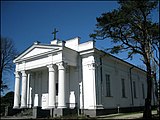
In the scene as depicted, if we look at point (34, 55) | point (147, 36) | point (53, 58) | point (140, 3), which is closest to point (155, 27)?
point (147, 36)

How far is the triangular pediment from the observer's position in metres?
23.7

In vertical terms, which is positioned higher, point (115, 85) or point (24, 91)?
point (115, 85)

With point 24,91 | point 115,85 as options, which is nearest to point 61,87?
point 24,91

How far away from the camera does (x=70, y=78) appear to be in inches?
977

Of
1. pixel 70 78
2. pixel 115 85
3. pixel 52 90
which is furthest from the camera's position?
pixel 115 85

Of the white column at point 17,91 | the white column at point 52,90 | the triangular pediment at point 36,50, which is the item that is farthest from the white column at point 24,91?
the white column at point 52,90

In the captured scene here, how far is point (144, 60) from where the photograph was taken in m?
19.4

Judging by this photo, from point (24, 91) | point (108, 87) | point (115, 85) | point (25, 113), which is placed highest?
point (115, 85)

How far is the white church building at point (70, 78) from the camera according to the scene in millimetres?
22453

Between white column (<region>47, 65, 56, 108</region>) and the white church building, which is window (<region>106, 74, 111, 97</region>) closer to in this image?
the white church building

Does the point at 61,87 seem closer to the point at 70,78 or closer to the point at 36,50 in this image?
the point at 70,78

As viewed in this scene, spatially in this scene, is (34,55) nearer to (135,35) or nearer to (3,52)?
(3,52)

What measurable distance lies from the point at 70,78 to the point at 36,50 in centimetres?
554

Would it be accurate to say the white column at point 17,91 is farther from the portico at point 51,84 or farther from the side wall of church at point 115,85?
the side wall of church at point 115,85
